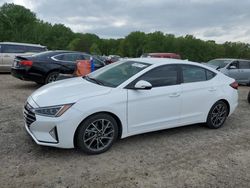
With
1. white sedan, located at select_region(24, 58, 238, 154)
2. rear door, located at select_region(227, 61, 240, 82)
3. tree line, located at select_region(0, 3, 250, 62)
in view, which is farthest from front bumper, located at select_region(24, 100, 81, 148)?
tree line, located at select_region(0, 3, 250, 62)

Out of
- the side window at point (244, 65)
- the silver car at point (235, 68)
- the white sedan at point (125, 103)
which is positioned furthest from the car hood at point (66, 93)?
the side window at point (244, 65)

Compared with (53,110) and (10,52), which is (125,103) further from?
(10,52)

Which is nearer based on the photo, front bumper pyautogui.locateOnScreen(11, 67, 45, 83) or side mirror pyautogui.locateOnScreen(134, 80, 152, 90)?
side mirror pyautogui.locateOnScreen(134, 80, 152, 90)

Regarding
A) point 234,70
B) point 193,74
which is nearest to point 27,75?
point 193,74

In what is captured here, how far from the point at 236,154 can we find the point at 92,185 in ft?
8.22

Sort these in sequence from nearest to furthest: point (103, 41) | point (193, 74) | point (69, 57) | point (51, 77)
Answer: point (193, 74) → point (51, 77) → point (69, 57) → point (103, 41)

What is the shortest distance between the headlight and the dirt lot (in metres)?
0.65

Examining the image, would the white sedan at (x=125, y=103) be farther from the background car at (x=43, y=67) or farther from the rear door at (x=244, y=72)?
the rear door at (x=244, y=72)

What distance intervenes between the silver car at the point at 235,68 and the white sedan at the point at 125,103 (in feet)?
27.2

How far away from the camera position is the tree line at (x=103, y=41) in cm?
6962

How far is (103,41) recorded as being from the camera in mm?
118625

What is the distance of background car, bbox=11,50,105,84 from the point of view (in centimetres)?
960

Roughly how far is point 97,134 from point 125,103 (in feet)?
2.15

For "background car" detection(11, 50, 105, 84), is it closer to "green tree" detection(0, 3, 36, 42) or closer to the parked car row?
the parked car row
